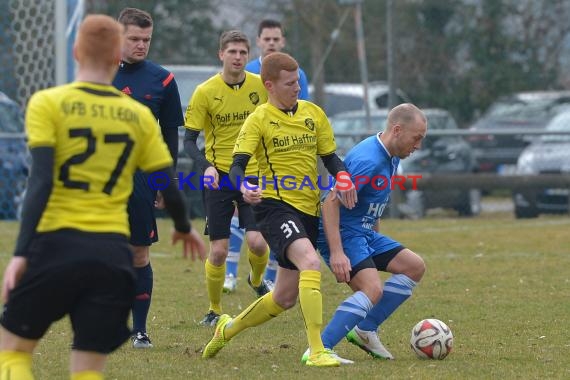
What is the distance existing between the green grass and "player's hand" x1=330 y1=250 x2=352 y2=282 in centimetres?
48

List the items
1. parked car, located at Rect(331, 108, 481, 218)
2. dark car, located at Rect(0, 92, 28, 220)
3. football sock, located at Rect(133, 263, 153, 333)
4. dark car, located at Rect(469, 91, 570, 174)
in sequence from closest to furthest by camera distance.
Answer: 1. football sock, located at Rect(133, 263, 153, 333)
2. dark car, located at Rect(0, 92, 28, 220)
3. parked car, located at Rect(331, 108, 481, 218)
4. dark car, located at Rect(469, 91, 570, 174)

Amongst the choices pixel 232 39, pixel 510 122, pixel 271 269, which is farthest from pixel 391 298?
pixel 510 122

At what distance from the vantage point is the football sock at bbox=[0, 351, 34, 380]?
14.0 ft

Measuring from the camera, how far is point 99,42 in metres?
4.28

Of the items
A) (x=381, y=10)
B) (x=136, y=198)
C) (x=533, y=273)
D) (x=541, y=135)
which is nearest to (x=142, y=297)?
(x=136, y=198)

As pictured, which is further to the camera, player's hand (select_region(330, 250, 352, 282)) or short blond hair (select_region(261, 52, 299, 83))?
short blond hair (select_region(261, 52, 299, 83))

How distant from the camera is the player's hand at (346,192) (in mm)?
5957

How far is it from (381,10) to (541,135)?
4.11 m

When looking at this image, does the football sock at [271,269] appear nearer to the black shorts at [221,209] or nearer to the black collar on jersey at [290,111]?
the black shorts at [221,209]

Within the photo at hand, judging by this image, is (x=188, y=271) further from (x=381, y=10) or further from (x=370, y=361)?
(x=381, y=10)

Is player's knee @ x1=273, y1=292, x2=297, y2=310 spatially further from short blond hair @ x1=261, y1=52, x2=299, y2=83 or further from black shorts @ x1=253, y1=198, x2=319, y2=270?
short blond hair @ x1=261, y1=52, x2=299, y2=83

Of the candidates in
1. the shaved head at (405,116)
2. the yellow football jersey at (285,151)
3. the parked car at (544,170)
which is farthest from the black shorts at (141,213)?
the parked car at (544,170)

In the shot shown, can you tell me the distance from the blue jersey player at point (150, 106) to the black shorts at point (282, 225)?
2.55 feet

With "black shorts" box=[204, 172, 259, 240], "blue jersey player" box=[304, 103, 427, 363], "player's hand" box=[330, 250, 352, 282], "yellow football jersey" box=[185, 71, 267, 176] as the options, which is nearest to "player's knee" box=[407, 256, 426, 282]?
"blue jersey player" box=[304, 103, 427, 363]
